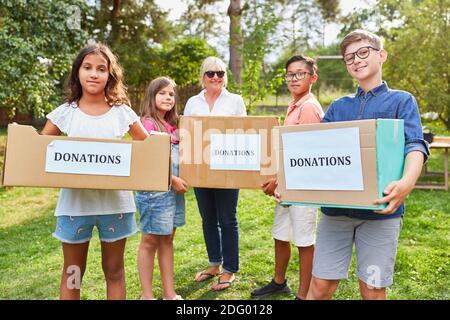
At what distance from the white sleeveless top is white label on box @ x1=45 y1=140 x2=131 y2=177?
115 mm

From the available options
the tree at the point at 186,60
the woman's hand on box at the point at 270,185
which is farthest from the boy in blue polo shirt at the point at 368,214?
the tree at the point at 186,60

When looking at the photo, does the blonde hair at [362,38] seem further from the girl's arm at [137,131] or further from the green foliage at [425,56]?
the green foliage at [425,56]

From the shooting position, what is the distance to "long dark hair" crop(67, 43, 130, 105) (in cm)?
207

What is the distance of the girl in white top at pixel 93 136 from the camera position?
6.61 ft

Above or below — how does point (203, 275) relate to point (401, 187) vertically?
below

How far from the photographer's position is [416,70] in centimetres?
864

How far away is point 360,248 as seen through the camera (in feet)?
6.32

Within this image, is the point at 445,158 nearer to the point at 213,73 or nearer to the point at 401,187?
the point at 213,73

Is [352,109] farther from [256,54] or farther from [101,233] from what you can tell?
[256,54]

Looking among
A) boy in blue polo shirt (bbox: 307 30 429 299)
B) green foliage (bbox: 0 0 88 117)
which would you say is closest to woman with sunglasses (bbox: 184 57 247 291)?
boy in blue polo shirt (bbox: 307 30 429 299)

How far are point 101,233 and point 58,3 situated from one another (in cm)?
567

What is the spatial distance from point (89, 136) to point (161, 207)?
30.1 inches

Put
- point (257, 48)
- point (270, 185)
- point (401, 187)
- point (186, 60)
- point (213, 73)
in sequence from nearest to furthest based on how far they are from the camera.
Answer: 1. point (401, 187)
2. point (270, 185)
3. point (213, 73)
4. point (257, 48)
5. point (186, 60)

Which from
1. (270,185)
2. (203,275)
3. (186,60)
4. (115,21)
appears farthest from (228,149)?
(115,21)
